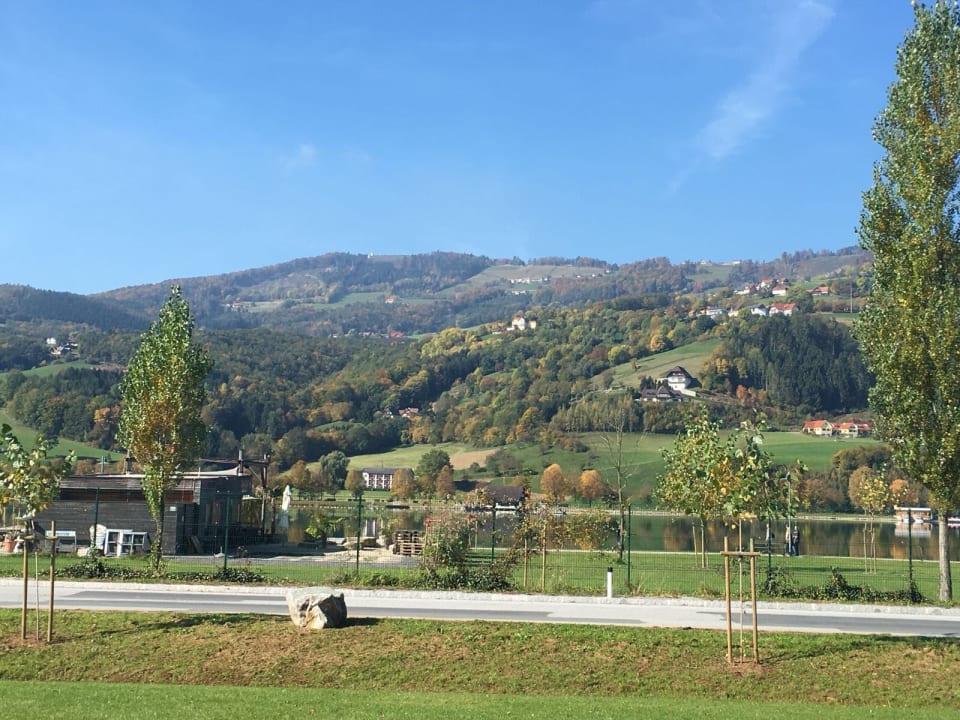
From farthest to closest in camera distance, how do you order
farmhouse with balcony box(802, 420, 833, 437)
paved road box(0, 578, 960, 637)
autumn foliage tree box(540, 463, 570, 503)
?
1. farmhouse with balcony box(802, 420, 833, 437)
2. autumn foliage tree box(540, 463, 570, 503)
3. paved road box(0, 578, 960, 637)

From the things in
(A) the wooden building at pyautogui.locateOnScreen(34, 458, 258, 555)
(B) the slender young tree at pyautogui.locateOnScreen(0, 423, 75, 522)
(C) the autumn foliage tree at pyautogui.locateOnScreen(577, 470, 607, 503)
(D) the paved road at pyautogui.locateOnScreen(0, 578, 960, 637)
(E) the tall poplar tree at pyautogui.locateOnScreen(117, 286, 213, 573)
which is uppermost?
(E) the tall poplar tree at pyautogui.locateOnScreen(117, 286, 213, 573)

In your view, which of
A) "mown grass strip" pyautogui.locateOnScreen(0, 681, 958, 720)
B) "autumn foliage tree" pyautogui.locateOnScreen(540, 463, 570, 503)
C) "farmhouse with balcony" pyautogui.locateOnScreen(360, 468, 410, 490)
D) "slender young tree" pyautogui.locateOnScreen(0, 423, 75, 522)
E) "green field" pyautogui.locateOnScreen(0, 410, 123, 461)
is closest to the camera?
"mown grass strip" pyautogui.locateOnScreen(0, 681, 958, 720)

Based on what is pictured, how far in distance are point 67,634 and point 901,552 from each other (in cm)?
4741

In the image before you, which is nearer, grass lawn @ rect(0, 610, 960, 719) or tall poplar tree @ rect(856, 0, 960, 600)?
grass lawn @ rect(0, 610, 960, 719)

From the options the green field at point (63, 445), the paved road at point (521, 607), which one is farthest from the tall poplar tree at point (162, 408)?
the green field at point (63, 445)

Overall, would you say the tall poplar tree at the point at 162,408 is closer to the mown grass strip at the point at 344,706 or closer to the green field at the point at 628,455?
the mown grass strip at the point at 344,706

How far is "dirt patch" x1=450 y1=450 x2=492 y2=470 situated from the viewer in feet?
559

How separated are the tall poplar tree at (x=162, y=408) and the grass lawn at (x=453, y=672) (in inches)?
535

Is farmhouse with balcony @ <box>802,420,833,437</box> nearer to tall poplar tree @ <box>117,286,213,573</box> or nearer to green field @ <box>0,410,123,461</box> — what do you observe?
green field @ <box>0,410,123,461</box>

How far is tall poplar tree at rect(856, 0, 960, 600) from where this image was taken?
28406 millimetres

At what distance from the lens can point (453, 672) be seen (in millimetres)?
18141

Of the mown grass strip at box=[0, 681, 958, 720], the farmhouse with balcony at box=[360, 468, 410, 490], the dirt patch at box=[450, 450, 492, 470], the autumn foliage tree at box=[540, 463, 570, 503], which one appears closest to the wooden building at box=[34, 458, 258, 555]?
the mown grass strip at box=[0, 681, 958, 720]

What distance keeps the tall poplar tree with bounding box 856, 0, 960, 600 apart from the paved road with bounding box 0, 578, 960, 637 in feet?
15.0

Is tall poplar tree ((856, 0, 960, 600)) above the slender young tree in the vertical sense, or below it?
above
